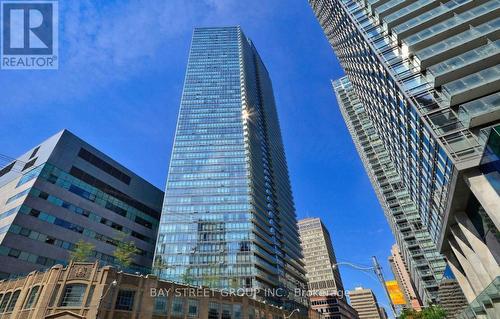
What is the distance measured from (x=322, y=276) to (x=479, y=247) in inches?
6317

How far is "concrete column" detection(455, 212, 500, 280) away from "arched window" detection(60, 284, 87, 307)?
1723 inches

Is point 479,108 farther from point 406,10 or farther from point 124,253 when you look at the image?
point 124,253

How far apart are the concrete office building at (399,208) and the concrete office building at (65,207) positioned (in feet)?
218

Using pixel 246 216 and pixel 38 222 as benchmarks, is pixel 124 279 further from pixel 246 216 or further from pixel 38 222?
pixel 246 216

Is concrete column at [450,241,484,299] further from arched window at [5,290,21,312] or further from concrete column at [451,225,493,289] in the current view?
arched window at [5,290,21,312]

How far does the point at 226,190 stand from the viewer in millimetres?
90188

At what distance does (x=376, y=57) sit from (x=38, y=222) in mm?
64992

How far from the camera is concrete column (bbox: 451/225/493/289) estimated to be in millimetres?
28984

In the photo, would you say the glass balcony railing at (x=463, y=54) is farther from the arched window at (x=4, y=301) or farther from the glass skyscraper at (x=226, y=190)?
the arched window at (x=4, y=301)

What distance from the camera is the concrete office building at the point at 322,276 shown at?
138000 millimetres

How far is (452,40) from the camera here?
3306cm

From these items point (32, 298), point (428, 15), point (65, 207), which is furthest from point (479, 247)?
point (65, 207)

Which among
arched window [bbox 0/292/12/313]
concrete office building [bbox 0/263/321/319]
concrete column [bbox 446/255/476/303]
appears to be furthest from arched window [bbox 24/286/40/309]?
concrete column [bbox 446/255/476/303]

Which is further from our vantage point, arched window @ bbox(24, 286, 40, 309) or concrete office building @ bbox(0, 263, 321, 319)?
arched window @ bbox(24, 286, 40, 309)
